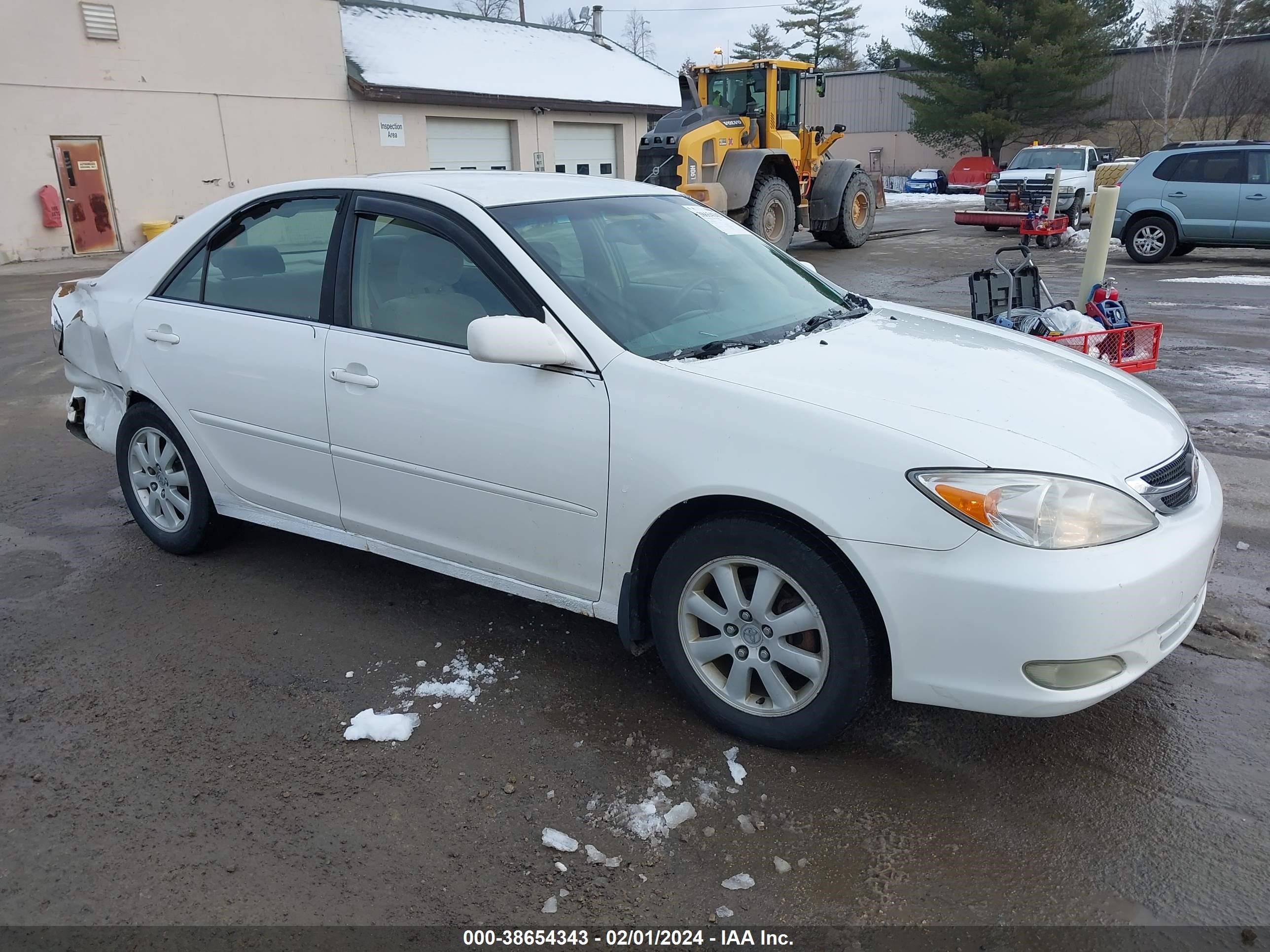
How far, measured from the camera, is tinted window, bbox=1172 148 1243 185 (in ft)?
45.5

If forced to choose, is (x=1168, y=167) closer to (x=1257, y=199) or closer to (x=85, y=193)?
(x=1257, y=199)

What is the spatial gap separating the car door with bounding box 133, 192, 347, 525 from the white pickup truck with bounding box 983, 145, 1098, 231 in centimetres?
1760

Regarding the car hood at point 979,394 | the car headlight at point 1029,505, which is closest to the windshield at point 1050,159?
the car hood at point 979,394

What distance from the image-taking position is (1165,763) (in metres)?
2.85

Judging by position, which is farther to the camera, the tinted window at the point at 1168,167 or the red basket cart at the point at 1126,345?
the tinted window at the point at 1168,167

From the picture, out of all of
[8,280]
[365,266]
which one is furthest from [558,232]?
[8,280]

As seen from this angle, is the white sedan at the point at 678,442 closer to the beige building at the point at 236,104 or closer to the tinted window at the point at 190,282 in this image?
the tinted window at the point at 190,282

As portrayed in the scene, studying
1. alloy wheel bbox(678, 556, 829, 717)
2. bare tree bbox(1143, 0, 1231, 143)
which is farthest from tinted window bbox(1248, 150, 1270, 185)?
bare tree bbox(1143, 0, 1231, 143)

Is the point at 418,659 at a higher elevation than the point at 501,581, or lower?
lower

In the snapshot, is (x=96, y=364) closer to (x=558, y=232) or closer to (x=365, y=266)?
(x=365, y=266)

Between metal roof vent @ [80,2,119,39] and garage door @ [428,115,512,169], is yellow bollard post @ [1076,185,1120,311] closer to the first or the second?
garage door @ [428,115,512,169]

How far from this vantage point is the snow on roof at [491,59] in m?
23.6

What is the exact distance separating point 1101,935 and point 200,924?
7.06 ft

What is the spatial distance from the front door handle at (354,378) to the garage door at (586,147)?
24.0 m
